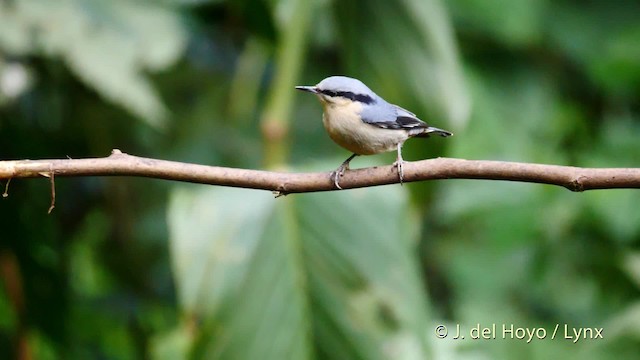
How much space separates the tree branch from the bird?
24cm

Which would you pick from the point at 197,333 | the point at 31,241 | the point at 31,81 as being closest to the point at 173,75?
the point at 31,81

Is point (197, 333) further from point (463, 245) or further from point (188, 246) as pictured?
point (463, 245)

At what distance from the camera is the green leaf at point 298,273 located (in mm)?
1791

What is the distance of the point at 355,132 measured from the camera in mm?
1318

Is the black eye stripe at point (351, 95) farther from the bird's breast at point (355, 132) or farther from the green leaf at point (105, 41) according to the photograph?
the green leaf at point (105, 41)

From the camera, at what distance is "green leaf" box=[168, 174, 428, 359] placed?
1.79m

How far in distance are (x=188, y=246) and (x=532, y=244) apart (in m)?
1.36

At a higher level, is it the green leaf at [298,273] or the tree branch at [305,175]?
the tree branch at [305,175]

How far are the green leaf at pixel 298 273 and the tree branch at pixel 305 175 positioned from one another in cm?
76

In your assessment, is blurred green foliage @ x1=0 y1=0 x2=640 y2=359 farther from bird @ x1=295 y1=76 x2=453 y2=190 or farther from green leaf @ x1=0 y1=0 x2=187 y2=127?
bird @ x1=295 y1=76 x2=453 y2=190

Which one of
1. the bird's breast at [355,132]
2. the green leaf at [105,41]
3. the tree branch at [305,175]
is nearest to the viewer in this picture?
the tree branch at [305,175]

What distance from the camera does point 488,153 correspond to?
9.11 feet

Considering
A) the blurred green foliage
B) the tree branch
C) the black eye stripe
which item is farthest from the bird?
the blurred green foliage

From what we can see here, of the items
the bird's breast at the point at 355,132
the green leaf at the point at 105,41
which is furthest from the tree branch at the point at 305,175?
the green leaf at the point at 105,41
